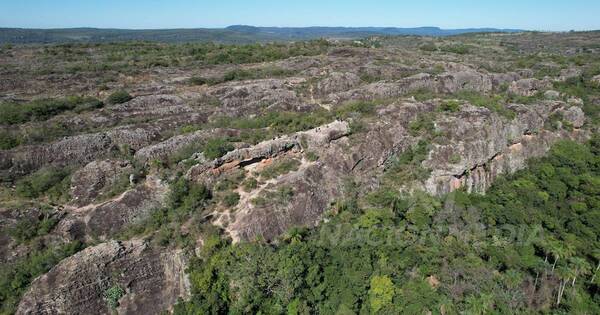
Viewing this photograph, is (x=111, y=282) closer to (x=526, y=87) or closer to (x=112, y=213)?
(x=112, y=213)

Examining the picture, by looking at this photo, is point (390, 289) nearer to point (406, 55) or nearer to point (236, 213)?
point (236, 213)

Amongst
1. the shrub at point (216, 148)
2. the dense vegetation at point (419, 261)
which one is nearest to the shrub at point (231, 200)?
the dense vegetation at point (419, 261)

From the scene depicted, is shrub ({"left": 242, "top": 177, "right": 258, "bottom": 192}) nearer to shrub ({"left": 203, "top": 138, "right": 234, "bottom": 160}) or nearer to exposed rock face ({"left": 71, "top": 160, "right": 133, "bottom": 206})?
shrub ({"left": 203, "top": 138, "right": 234, "bottom": 160})

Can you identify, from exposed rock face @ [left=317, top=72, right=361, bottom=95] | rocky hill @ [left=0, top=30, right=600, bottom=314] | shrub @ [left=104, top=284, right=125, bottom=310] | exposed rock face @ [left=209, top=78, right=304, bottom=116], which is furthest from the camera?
exposed rock face @ [left=317, top=72, right=361, bottom=95]

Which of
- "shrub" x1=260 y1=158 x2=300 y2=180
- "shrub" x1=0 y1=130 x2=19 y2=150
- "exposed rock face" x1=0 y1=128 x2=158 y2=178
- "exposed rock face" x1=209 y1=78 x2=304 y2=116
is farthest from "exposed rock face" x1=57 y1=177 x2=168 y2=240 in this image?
"exposed rock face" x1=209 y1=78 x2=304 y2=116

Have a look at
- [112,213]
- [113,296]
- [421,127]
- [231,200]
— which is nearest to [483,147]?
[421,127]

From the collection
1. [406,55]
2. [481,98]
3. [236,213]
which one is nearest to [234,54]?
[406,55]

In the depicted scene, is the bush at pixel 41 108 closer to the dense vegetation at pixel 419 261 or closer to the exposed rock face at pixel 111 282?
the exposed rock face at pixel 111 282
